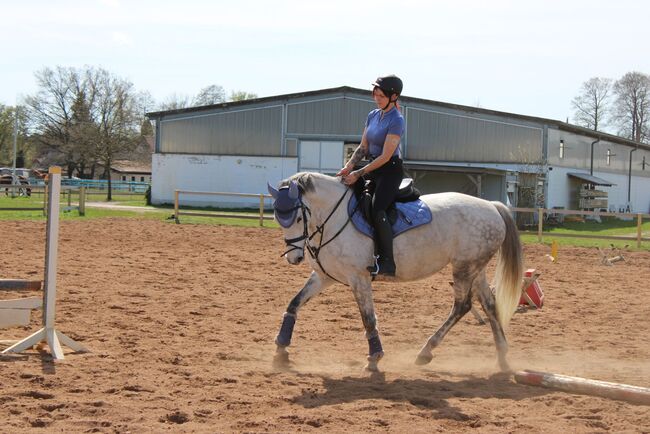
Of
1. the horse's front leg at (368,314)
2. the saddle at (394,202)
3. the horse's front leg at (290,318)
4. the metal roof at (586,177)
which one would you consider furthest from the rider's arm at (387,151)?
the metal roof at (586,177)

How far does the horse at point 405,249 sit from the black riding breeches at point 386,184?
11.9 inches

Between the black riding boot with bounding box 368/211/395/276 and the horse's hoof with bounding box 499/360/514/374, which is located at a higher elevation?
the black riding boot with bounding box 368/211/395/276

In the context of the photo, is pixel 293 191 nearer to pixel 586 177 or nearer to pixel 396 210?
pixel 396 210

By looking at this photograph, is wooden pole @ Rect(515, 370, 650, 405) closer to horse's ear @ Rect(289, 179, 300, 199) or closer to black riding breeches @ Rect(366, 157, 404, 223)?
black riding breeches @ Rect(366, 157, 404, 223)

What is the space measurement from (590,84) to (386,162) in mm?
72019

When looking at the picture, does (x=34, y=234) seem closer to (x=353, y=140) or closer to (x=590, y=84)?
(x=353, y=140)

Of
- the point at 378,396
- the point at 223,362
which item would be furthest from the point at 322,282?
the point at 378,396

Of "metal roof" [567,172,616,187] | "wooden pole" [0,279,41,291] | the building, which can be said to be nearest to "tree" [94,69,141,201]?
the building

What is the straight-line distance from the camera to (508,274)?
7.61 m

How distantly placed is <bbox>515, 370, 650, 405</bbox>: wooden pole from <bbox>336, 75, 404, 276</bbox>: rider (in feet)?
5.67

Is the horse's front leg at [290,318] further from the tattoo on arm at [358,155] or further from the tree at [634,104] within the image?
the tree at [634,104]

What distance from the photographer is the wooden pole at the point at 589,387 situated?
4973mm

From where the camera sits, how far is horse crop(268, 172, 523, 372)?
6695 mm

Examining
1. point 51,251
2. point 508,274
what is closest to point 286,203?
point 51,251
